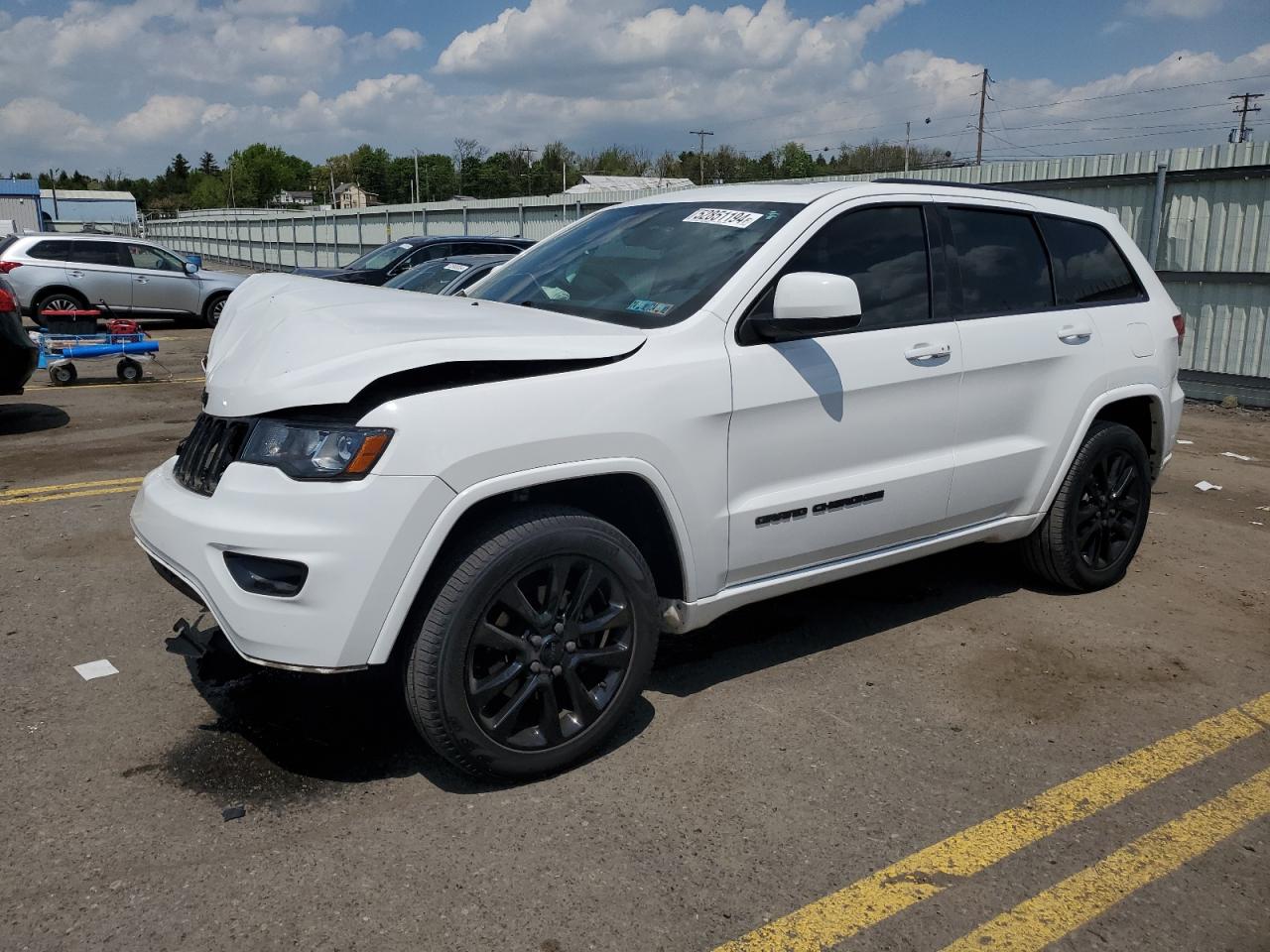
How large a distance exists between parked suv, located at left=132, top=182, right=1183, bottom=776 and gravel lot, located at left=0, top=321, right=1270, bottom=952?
336 mm

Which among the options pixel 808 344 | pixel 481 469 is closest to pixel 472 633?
pixel 481 469

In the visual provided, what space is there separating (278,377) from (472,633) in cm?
91

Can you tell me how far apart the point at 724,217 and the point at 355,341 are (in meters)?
1.62

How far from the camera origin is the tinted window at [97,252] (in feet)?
57.2

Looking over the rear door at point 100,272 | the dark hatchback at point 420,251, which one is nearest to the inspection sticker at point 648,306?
the dark hatchback at point 420,251

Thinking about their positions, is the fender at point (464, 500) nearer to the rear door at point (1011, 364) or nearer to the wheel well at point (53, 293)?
the rear door at point (1011, 364)

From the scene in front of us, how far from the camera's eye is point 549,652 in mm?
3184

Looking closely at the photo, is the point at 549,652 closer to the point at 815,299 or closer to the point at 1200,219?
the point at 815,299

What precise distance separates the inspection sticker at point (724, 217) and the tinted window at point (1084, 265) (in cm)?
166

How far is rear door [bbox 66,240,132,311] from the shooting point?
17328 millimetres

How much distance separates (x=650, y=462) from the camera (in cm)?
330

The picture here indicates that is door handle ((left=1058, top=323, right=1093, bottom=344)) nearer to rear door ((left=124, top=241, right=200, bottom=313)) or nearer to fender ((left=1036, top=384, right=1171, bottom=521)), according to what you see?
fender ((left=1036, top=384, right=1171, bottom=521))

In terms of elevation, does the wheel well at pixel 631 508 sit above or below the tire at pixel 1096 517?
above

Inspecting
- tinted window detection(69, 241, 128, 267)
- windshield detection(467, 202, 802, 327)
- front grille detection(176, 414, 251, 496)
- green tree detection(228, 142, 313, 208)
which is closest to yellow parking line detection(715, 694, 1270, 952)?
windshield detection(467, 202, 802, 327)
